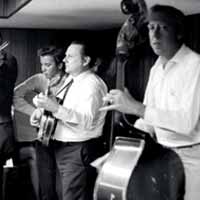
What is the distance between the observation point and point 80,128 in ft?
7.76

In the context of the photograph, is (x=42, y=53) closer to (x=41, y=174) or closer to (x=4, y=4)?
(x=4, y=4)

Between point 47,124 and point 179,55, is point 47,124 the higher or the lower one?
the lower one

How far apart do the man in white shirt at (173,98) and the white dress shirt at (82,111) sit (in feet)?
2.23

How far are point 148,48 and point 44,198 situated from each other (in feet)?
3.06

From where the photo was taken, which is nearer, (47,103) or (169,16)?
(169,16)

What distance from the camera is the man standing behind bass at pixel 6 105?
8.80ft

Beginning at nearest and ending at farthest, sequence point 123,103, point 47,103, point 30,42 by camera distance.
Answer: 1. point 123,103
2. point 47,103
3. point 30,42

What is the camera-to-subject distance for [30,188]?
117 inches

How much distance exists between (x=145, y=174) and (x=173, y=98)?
0.77 feet

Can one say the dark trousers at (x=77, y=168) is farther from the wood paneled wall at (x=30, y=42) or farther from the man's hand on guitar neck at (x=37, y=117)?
the wood paneled wall at (x=30, y=42)

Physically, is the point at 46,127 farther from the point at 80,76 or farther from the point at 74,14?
the point at 74,14

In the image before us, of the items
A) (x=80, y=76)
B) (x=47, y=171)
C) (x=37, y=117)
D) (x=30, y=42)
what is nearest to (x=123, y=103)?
(x=80, y=76)

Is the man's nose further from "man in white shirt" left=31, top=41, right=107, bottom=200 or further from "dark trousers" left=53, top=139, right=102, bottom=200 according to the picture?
"dark trousers" left=53, top=139, right=102, bottom=200

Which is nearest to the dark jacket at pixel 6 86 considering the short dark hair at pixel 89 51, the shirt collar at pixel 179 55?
the short dark hair at pixel 89 51
